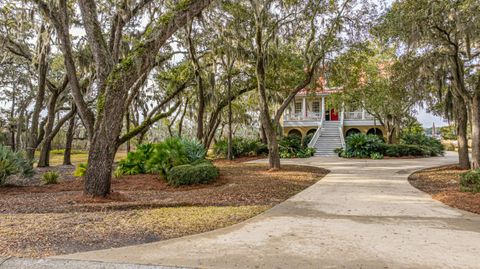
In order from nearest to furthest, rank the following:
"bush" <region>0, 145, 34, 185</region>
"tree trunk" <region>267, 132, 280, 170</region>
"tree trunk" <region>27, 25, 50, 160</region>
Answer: "bush" <region>0, 145, 34, 185</region>, "tree trunk" <region>267, 132, 280, 170</region>, "tree trunk" <region>27, 25, 50, 160</region>

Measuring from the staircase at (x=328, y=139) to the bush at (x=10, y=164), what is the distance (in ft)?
53.3

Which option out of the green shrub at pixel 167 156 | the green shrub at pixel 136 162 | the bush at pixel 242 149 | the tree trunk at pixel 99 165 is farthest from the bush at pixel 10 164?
the bush at pixel 242 149

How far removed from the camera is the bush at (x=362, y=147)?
1819 cm

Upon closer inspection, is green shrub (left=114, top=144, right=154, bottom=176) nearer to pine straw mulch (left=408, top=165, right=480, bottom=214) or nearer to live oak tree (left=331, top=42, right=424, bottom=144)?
live oak tree (left=331, top=42, right=424, bottom=144)

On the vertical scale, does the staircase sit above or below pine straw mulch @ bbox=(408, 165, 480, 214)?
above

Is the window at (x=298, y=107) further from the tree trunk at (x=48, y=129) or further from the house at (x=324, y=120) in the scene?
the tree trunk at (x=48, y=129)

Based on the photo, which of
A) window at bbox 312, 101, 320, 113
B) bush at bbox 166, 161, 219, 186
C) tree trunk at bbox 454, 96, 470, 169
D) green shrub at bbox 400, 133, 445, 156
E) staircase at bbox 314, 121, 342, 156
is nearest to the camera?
bush at bbox 166, 161, 219, 186

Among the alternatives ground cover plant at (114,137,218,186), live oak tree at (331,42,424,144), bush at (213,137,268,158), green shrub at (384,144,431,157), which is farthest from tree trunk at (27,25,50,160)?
green shrub at (384,144,431,157)

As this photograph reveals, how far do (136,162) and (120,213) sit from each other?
594 centimetres

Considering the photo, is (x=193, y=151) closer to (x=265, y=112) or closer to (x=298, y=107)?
(x=265, y=112)

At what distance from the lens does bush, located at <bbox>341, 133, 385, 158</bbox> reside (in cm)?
1819

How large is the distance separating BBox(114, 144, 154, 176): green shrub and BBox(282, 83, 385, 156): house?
14494 mm

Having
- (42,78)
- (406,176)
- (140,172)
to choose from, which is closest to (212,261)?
(140,172)

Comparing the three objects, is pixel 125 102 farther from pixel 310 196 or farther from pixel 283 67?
pixel 283 67
